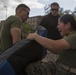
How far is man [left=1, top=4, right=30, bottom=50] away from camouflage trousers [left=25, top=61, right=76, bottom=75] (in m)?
0.96

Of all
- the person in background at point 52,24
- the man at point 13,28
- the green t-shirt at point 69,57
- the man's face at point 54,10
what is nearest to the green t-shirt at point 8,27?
the man at point 13,28

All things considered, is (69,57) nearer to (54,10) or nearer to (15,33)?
(15,33)

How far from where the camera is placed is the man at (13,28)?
414 cm

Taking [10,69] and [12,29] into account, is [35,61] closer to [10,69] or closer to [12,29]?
[10,69]

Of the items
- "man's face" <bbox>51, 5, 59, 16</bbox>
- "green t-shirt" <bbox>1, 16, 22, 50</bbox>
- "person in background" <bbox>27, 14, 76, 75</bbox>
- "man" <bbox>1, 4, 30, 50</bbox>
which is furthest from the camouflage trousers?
"man's face" <bbox>51, 5, 59, 16</bbox>

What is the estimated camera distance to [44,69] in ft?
10.3

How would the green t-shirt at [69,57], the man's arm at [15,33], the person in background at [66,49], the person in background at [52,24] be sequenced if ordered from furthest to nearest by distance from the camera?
1. the person in background at [52,24]
2. the man's arm at [15,33]
3. the green t-shirt at [69,57]
4. the person in background at [66,49]

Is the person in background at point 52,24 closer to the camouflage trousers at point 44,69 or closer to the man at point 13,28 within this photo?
the man at point 13,28

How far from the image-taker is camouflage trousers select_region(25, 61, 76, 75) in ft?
10.3

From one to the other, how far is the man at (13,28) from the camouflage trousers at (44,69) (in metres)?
0.96

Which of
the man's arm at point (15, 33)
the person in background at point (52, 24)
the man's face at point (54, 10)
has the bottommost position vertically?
the person in background at point (52, 24)

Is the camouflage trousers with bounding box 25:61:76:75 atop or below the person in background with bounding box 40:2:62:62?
atop

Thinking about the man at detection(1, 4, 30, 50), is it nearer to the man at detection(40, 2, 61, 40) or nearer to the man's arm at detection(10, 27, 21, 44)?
the man's arm at detection(10, 27, 21, 44)

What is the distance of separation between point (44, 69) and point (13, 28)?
1.19 meters
